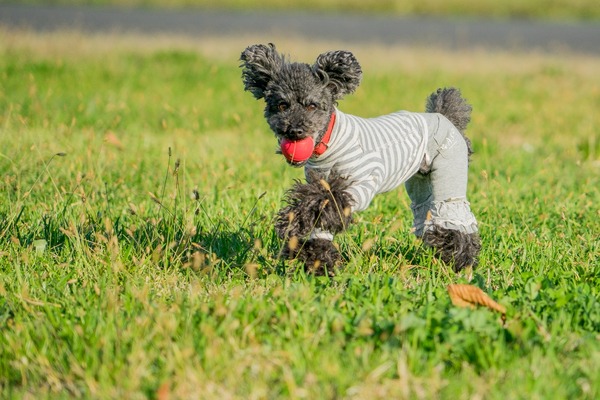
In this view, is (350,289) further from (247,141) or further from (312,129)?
(247,141)

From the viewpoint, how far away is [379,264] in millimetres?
4852

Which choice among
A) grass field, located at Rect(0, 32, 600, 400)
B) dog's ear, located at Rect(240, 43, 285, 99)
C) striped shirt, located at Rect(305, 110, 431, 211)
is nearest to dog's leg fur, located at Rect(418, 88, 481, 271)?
grass field, located at Rect(0, 32, 600, 400)

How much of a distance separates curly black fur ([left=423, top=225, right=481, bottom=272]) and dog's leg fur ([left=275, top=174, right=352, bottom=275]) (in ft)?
2.92

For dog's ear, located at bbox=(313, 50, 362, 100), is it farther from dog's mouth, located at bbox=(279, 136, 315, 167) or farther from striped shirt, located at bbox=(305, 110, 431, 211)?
dog's mouth, located at bbox=(279, 136, 315, 167)

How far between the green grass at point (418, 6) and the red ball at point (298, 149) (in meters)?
33.9

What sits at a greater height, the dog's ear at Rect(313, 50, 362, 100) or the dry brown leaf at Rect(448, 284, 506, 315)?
the dog's ear at Rect(313, 50, 362, 100)

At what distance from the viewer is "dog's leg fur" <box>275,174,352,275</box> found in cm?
430

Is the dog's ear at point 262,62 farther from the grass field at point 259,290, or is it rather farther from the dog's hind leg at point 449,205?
the dog's hind leg at point 449,205

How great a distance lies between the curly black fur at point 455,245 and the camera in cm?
495

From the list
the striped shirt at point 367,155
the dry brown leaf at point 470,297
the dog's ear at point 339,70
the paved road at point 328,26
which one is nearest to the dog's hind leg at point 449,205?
the striped shirt at point 367,155

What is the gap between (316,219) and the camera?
434 cm

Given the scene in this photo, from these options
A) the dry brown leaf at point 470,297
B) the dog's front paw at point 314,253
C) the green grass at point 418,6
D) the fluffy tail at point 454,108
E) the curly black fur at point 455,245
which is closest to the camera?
the dry brown leaf at point 470,297

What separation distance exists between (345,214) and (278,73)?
89 cm

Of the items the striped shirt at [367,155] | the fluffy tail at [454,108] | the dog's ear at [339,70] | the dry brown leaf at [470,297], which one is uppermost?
the dog's ear at [339,70]
